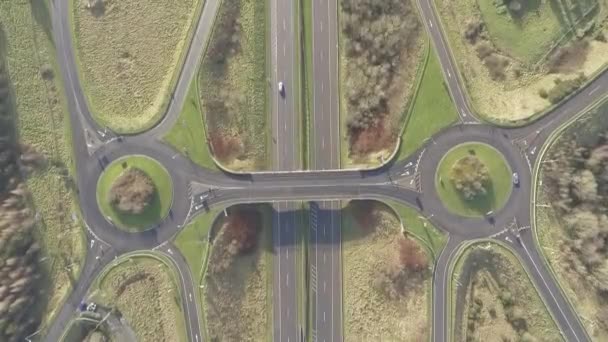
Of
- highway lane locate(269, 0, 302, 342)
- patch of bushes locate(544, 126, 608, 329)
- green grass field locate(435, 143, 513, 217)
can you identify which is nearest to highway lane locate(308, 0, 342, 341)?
highway lane locate(269, 0, 302, 342)

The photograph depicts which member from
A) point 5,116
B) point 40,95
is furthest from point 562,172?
point 5,116

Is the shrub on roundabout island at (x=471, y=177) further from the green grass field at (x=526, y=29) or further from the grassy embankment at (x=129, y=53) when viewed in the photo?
the grassy embankment at (x=129, y=53)

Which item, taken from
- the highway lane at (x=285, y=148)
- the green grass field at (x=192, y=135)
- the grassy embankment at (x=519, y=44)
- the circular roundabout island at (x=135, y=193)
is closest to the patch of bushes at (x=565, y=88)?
the grassy embankment at (x=519, y=44)

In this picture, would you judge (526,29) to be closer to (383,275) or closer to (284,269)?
(383,275)

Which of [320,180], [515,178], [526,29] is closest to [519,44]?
[526,29]

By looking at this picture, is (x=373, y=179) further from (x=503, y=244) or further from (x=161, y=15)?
(x=161, y=15)

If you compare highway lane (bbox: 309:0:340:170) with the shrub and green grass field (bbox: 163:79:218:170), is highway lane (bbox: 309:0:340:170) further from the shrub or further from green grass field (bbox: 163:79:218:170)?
the shrub
